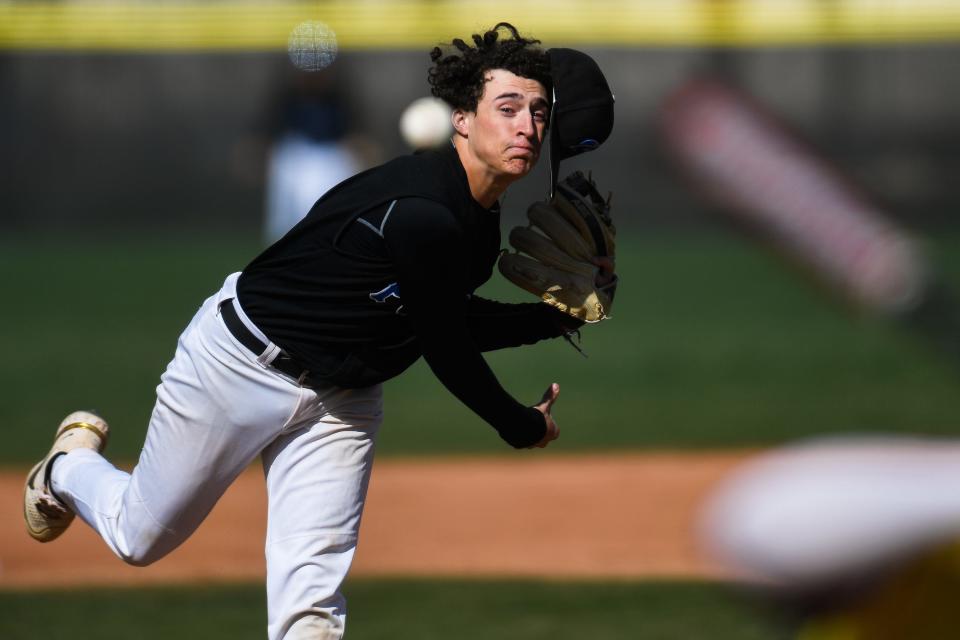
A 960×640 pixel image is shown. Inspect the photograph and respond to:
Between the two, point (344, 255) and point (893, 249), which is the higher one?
point (344, 255)

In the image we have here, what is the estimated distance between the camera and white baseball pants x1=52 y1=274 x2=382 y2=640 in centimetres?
291

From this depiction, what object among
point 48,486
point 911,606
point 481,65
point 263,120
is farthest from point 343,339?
point 263,120

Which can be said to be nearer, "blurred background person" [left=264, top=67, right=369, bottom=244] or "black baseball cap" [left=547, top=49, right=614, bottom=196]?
"black baseball cap" [left=547, top=49, right=614, bottom=196]

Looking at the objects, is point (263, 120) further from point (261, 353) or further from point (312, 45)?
point (261, 353)

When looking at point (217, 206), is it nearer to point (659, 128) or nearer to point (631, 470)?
point (659, 128)

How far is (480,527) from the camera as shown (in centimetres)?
589

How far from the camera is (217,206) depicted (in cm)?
1489

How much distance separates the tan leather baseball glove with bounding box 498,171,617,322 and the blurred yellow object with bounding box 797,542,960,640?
1.87m

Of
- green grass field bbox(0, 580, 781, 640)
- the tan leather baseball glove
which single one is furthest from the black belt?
green grass field bbox(0, 580, 781, 640)

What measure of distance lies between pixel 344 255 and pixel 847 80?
13283 millimetres

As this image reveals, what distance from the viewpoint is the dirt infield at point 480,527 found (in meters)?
5.21

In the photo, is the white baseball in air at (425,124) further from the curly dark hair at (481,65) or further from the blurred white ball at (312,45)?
the blurred white ball at (312,45)

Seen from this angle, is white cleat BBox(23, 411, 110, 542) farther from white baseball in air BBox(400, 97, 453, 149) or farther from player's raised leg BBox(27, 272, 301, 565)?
white baseball in air BBox(400, 97, 453, 149)

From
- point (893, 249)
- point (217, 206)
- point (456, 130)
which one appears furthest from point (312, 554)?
point (217, 206)
